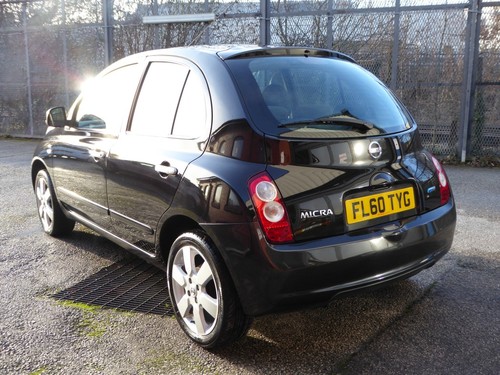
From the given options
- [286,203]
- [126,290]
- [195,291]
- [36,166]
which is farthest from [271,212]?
[36,166]

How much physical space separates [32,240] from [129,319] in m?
2.05

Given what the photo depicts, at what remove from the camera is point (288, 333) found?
114 inches

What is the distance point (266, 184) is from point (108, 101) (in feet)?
6.36

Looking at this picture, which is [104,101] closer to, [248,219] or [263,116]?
[263,116]

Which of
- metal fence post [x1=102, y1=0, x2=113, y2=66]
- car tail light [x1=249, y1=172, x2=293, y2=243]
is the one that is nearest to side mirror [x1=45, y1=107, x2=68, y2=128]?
car tail light [x1=249, y1=172, x2=293, y2=243]

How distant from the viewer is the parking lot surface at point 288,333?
259 cm

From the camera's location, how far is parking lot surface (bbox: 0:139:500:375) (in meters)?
2.59

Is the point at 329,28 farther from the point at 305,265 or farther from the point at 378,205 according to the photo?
the point at 305,265

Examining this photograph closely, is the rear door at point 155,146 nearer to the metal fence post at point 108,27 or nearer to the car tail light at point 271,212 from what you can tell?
the car tail light at point 271,212

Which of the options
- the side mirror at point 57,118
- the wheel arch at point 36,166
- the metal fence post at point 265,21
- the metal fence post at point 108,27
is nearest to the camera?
the side mirror at point 57,118

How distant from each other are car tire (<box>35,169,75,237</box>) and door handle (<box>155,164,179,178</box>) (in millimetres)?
2010

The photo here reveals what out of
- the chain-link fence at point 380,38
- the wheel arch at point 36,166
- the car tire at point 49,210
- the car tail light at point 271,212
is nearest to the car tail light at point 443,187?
the car tail light at point 271,212

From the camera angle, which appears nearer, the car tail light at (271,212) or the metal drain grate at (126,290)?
the car tail light at (271,212)

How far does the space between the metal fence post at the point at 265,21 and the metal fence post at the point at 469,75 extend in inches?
134
